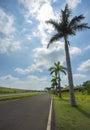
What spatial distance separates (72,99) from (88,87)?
56.6 meters

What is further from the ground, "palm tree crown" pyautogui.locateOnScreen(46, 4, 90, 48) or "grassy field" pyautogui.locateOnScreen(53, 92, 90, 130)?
"palm tree crown" pyautogui.locateOnScreen(46, 4, 90, 48)

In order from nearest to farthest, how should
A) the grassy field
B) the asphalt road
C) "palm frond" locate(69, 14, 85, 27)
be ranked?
1. the asphalt road
2. the grassy field
3. "palm frond" locate(69, 14, 85, 27)

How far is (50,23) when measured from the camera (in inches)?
981

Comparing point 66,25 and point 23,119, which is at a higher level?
point 66,25

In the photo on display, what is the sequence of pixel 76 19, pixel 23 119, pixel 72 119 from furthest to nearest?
pixel 76 19 → pixel 72 119 → pixel 23 119

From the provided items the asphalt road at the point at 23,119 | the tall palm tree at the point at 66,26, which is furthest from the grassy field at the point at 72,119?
the tall palm tree at the point at 66,26

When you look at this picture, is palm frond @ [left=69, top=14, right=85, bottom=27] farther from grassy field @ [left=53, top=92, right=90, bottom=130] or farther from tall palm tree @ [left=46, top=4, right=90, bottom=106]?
grassy field @ [left=53, top=92, right=90, bottom=130]

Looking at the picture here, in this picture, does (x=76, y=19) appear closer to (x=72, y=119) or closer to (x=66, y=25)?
(x=66, y=25)

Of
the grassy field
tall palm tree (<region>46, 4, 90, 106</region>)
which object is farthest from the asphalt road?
tall palm tree (<region>46, 4, 90, 106</region>)

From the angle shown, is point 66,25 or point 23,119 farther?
point 66,25

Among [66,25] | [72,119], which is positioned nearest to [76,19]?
[66,25]

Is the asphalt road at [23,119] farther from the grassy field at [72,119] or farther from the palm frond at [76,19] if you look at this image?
the palm frond at [76,19]

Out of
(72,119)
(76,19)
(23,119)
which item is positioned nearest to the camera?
(23,119)

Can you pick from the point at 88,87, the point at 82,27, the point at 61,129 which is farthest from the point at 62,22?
the point at 88,87
